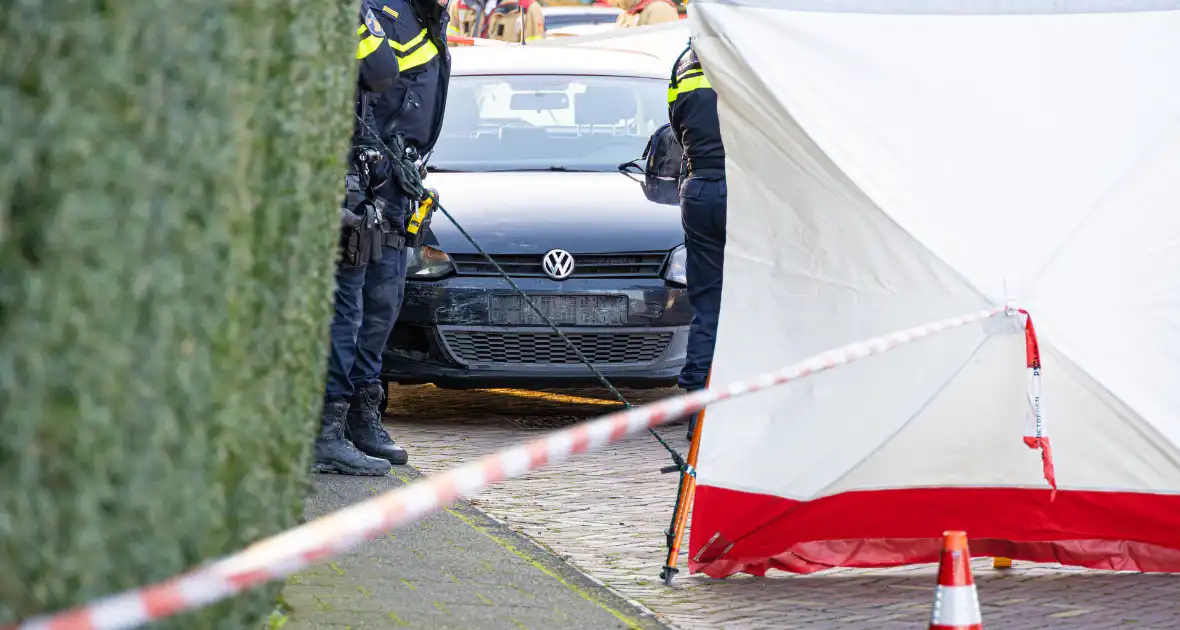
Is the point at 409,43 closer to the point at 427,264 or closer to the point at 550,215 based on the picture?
the point at 427,264

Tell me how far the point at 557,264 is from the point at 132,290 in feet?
19.6

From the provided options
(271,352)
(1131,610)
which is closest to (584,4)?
(1131,610)

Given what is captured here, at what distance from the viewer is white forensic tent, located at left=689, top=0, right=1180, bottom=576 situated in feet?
14.8

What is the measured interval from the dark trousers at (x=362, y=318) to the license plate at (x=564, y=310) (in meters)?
0.95

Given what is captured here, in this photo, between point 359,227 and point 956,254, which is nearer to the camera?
point 956,254

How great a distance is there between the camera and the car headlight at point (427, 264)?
26.3 ft

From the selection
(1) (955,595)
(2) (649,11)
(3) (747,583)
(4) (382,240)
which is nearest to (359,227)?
(4) (382,240)

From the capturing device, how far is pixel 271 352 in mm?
2551

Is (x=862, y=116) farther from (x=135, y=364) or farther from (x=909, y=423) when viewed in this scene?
(x=135, y=364)

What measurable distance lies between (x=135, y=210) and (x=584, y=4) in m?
23.7

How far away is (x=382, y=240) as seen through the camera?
6691mm

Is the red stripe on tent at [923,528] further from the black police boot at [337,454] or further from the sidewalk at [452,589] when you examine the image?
the black police boot at [337,454]

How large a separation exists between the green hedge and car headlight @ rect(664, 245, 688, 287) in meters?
5.60

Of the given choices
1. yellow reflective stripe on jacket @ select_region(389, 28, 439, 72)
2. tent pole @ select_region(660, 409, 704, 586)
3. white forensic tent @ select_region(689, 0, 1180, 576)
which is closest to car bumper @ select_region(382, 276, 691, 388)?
yellow reflective stripe on jacket @ select_region(389, 28, 439, 72)
